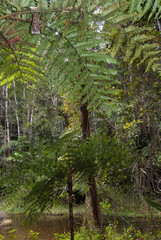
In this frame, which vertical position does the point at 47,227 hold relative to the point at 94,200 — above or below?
below

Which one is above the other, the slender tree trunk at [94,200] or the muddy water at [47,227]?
the slender tree trunk at [94,200]

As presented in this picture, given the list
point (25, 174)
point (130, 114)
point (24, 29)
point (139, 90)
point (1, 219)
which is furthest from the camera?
point (1, 219)

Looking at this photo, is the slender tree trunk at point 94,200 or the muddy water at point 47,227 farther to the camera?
the muddy water at point 47,227

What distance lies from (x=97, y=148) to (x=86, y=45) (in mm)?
413

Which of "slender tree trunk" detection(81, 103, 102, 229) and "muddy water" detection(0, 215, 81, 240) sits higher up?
"slender tree trunk" detection(81, 103, 102, 229)

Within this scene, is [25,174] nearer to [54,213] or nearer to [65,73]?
[65,73]

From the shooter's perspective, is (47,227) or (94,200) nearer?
(94,200)

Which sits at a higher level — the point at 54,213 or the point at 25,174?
the point at 25,174

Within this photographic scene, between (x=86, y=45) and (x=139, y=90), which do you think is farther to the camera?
(x=139, y=90)

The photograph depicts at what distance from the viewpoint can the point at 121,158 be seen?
0.83m

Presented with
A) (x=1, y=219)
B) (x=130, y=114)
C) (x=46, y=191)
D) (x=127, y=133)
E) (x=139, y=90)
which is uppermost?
(x=139, y=90)

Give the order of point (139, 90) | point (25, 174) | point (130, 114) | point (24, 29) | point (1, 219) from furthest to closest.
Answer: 1. point (1, 219)
2. point (130, 114)
3. point (139, 90)
4. point (25, 174)
5. point (24, 29)

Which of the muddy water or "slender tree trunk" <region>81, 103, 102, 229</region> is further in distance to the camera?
the muddy water

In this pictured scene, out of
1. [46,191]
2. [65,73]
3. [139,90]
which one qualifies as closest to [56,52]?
[65,73]
